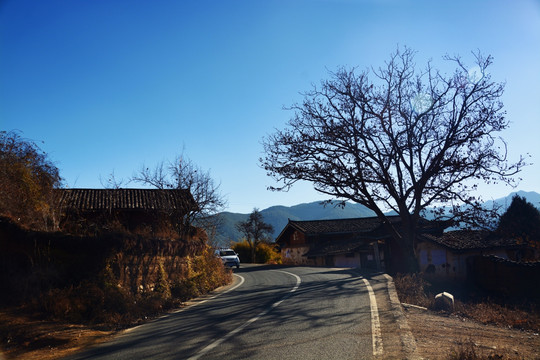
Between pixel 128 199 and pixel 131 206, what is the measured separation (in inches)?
65.9

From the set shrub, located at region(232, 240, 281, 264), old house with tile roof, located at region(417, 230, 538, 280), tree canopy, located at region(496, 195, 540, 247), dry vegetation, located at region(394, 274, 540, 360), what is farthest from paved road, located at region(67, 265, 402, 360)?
shrub, located at region(232, 240, 281, 264)

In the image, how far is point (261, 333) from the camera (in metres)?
7.50

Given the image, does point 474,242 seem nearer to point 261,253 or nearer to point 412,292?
point 412,292

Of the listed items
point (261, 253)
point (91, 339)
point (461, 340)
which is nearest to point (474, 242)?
point (261, 253)

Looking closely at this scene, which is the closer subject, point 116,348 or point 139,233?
point 116,348

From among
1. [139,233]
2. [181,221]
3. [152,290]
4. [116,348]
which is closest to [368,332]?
[116,348]

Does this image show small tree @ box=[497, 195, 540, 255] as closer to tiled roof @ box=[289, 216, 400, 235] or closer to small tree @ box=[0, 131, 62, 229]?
tiled roof @ box=[289, 216, 400, 235]

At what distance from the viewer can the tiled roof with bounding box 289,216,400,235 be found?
52.2 metres

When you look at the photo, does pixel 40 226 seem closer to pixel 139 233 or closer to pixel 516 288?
pixel 139 233

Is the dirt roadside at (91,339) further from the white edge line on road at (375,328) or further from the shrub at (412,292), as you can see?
the shrub at (412,292)

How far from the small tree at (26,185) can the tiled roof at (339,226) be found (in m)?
39.0

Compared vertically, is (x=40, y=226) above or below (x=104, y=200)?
below

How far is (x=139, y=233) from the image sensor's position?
1353 cm

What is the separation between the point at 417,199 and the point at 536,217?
28.0 m
